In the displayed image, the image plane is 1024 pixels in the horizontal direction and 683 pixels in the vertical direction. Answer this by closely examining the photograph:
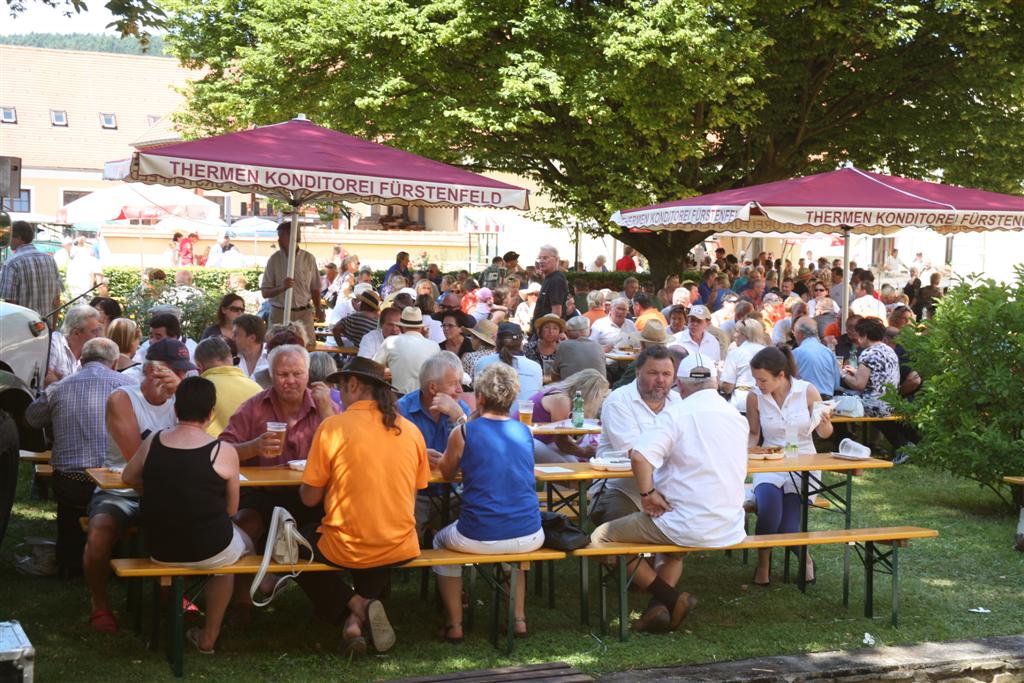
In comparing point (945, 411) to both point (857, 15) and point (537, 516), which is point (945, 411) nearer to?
point (537, 516)

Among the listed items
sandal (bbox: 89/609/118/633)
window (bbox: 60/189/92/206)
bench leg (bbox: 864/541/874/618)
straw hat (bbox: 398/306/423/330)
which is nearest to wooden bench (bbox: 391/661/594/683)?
sandal (bbox: 89/609/118/633)

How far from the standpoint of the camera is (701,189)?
24.5 m

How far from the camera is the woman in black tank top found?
5527 mm

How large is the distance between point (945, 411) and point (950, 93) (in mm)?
15375

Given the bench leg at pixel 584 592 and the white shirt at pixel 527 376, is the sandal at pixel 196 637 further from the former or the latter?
the white shirt at pixel 527 376

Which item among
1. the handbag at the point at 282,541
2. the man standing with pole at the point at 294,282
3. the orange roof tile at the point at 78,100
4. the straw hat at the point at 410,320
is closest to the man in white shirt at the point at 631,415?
the handbag at the point at 282,541

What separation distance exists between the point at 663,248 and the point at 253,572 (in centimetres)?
1958

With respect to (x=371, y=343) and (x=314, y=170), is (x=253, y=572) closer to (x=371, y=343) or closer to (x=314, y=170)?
(x=314, y=170)

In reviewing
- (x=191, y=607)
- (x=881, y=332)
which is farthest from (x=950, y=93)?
(x=191, y=607)

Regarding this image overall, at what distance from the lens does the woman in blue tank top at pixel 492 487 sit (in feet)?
19.9

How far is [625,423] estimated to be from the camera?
7113 millimetres

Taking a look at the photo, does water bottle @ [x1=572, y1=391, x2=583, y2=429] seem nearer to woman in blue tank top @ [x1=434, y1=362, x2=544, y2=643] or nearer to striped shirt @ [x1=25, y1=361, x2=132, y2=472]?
woman in blue tank top @ [x1=434, y1=362, x2=544, y2=643]

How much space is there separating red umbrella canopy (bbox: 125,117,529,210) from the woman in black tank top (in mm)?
3836

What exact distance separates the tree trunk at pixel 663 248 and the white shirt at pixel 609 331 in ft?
36.5
